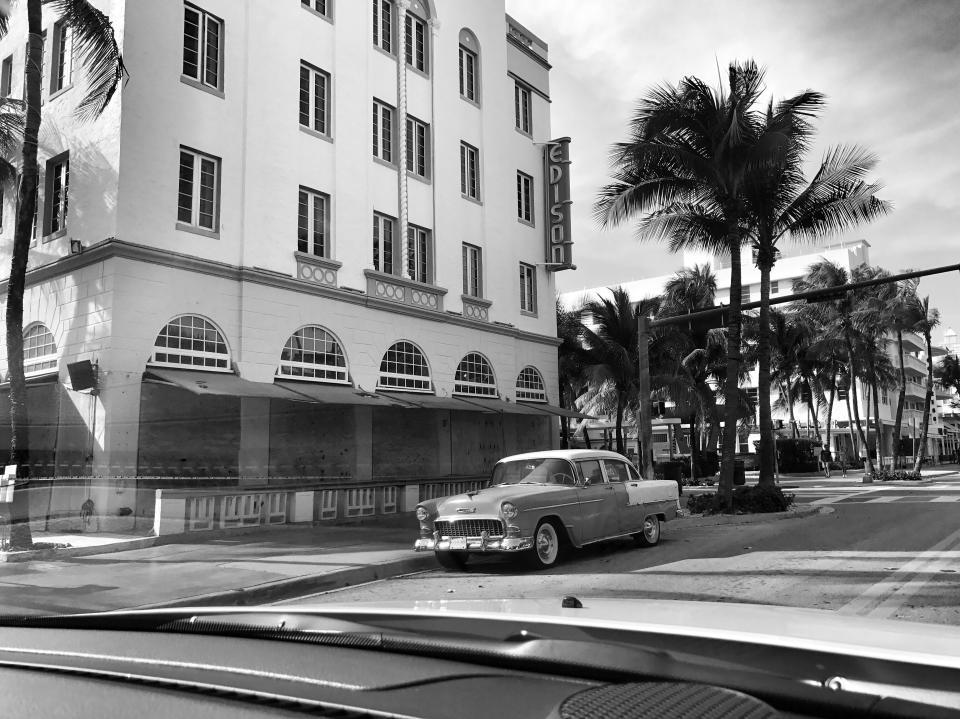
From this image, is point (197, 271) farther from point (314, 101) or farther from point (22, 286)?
point (314, 101)

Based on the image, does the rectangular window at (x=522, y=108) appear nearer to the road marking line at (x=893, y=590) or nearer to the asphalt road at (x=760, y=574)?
the asphalt road at (x=760, y=574)

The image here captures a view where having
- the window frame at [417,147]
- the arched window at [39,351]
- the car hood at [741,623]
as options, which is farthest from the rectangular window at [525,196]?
the car hood at [741,623]

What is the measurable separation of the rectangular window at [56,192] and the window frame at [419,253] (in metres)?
8.13

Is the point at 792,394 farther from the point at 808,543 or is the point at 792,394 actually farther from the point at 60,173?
the point at 60,173

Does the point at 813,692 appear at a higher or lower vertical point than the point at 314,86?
lower

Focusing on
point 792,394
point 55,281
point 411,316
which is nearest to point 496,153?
point 411,316

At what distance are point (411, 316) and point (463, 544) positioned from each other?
10900mm

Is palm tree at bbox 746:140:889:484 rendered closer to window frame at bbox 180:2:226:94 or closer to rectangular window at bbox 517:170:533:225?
rectangular window at bbox 517:170:533:225

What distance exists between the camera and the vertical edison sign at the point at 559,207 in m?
26.1

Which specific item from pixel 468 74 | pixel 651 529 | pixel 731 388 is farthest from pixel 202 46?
pixel 731 388

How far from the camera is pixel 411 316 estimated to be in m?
20.9

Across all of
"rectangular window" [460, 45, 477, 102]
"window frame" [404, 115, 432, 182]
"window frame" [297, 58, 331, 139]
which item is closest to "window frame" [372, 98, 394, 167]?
"window frame" [404, 115, 432, 182]

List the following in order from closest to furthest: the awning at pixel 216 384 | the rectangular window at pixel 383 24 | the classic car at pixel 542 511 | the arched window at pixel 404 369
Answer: the classic car at pixel 542 511 < the awning at pixel 216 384 < the arched window at pixel 404 369 < the rectangular window at pixel 383 24

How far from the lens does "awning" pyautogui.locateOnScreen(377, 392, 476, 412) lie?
1911cm
